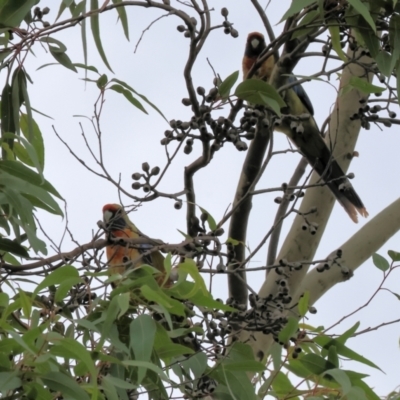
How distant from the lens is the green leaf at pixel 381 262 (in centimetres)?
219

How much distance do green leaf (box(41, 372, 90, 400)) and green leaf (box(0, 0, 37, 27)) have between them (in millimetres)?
862

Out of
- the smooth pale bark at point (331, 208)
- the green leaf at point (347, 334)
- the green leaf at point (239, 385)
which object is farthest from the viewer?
the smooth pale bark at point (331, 208)

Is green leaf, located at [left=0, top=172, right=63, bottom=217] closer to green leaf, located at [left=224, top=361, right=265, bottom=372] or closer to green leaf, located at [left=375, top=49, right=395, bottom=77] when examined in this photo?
green leaf, located at [left=224, top=361, right=265, bottom=372]

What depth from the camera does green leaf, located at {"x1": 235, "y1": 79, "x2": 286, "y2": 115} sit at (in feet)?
6.58

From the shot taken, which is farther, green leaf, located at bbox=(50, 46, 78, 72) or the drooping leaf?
the drooping leaf

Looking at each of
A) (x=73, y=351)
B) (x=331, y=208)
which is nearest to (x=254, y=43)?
(x=331, y=208)

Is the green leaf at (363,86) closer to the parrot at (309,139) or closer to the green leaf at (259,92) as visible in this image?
the green leaf at (259,92)

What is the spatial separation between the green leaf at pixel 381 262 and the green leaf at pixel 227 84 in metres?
0.62

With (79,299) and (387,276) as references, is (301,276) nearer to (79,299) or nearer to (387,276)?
(387,276)

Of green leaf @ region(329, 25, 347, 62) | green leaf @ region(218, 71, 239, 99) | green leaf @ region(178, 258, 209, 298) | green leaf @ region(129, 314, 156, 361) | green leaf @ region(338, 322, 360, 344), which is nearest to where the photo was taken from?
green leaf @ region(129, 314, 156, 361)

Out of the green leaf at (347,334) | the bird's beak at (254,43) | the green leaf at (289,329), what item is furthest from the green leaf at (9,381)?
the bird's beak at (254,43)

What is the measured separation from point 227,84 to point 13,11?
53cm

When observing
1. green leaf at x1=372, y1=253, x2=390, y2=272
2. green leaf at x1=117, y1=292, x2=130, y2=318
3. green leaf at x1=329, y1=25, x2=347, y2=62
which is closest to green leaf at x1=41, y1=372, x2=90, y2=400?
green leaf at x1=117, y1=292, x2=130, y2=318

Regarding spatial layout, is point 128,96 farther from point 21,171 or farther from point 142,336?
point 142,336
